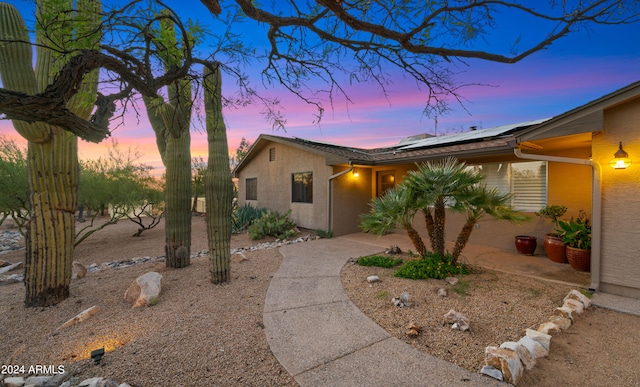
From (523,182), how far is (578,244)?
7.48ft

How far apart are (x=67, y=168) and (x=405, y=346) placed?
17.0ft

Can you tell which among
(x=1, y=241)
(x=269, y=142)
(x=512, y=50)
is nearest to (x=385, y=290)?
(x=512, y=50)

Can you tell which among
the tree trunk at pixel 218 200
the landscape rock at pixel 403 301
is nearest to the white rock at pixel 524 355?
the landscape rock at pixel 403 301

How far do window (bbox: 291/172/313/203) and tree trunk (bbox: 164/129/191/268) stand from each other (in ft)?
16.8

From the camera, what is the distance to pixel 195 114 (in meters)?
3.52

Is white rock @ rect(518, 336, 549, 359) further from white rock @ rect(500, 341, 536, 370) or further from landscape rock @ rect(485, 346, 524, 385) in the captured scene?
landscape rock @ rect(485, 346, 524, 385)

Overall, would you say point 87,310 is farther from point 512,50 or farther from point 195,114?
point 512,50

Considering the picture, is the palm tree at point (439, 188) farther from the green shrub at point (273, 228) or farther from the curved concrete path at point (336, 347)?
the green shrub at point (273, 228)

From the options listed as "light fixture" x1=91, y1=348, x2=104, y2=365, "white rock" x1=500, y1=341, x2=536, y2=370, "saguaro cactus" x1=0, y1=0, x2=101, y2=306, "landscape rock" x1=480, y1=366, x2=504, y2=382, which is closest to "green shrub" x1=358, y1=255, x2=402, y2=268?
"white rock" x1=500, y1=341, x2=536, y2=370

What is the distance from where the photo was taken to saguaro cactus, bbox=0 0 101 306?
3477 millimetres

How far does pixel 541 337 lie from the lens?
277 centimetres

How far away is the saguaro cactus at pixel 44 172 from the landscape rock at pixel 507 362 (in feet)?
17.4

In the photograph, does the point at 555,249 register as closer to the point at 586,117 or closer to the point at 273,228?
the point at 586,117

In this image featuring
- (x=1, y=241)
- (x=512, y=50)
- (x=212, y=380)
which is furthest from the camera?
(x=1, y=241)
